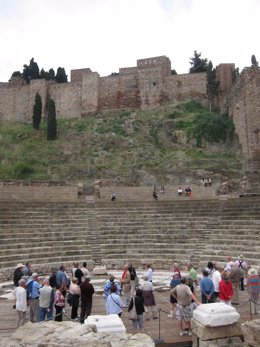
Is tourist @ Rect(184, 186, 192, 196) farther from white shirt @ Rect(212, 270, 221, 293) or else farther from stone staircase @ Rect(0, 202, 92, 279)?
white shirt @ Rect(212, 270, 221, 293)

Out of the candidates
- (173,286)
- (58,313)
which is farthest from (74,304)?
(173,286)

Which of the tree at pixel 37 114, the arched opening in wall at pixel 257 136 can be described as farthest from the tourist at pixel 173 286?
the tree at pixel 37 114

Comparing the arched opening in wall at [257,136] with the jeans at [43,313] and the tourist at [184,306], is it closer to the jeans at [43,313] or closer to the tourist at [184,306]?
the tourist at [184,306]

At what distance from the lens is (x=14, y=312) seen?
9.30m

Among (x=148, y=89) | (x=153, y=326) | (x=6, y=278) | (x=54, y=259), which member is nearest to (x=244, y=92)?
(x=148, y=89)

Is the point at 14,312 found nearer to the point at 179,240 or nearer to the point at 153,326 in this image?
the point at 153,326

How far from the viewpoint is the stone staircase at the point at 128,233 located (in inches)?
598

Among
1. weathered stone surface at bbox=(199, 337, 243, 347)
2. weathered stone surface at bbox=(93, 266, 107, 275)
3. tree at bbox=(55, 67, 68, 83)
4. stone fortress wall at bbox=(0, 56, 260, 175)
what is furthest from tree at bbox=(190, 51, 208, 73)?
weathered stone surface at bbox=(199, 337, 243, 347)

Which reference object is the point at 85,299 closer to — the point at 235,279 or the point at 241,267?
the point at 235,279

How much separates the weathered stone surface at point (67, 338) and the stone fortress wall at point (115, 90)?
1353 inches

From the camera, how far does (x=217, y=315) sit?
611 cm

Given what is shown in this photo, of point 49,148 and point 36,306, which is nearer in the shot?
point 36,306

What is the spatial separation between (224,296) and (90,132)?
3349 cm

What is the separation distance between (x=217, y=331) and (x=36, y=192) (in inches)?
711
